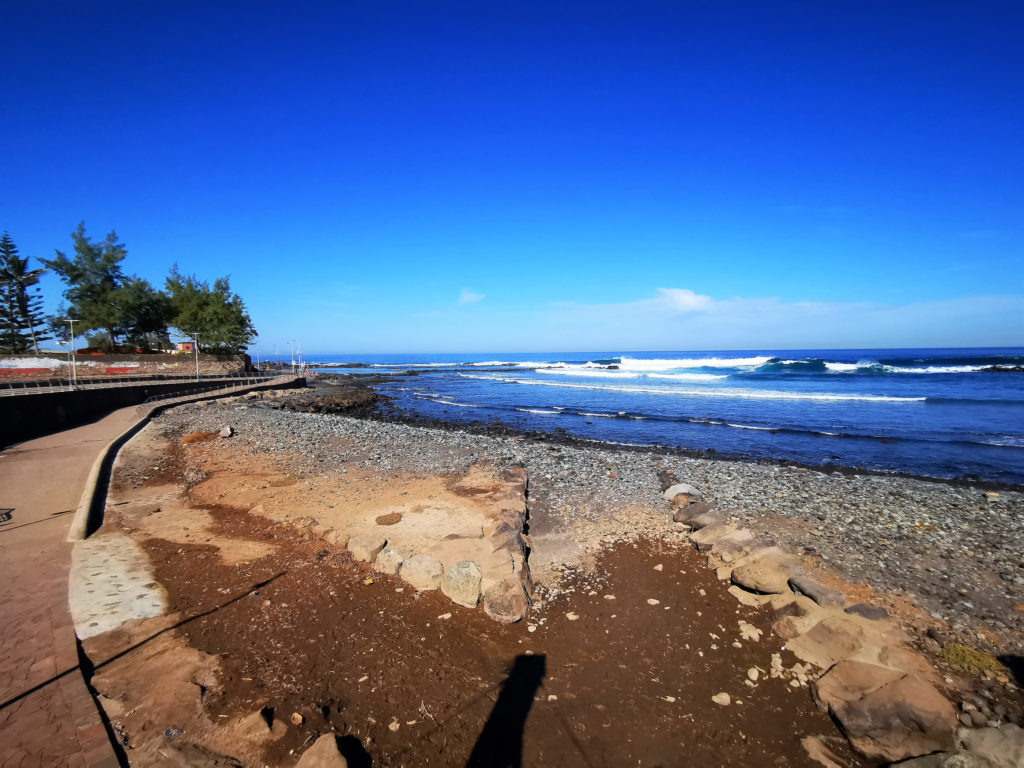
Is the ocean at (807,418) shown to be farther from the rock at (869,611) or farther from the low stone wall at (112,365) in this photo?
the low stone wall at (112,365)

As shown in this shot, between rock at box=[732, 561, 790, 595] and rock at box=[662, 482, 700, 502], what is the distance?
330 cm

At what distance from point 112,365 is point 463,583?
43.7 m

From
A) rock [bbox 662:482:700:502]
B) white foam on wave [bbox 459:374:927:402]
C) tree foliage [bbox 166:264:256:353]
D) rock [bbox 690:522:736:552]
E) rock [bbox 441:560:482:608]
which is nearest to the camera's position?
A: rock [bbox 441:560:482:608]

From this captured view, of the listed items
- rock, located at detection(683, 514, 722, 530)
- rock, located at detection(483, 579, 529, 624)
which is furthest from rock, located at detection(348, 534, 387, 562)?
rock, located at detection(683, 514, 722, 530)

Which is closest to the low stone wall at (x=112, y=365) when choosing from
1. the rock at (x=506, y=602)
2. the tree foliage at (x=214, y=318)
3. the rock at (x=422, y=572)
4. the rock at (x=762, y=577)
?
the tree foliage at (x=214, y=318)

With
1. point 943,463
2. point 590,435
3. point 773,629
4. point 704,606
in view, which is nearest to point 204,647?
point 704,606

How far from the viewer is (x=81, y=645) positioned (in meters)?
4.62

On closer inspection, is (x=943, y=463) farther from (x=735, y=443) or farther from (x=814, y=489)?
(x=814, y=489)

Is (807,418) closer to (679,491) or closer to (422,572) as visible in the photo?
(679,491)

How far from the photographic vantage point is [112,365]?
34875mm

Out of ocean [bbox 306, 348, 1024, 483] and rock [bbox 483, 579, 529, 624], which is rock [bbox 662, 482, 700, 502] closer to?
rock [bbox 483, 579, 529, 624]

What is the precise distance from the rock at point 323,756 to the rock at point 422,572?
→ 251 cm

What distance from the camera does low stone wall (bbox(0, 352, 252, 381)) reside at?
2932 centimetres

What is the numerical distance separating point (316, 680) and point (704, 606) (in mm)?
4798
